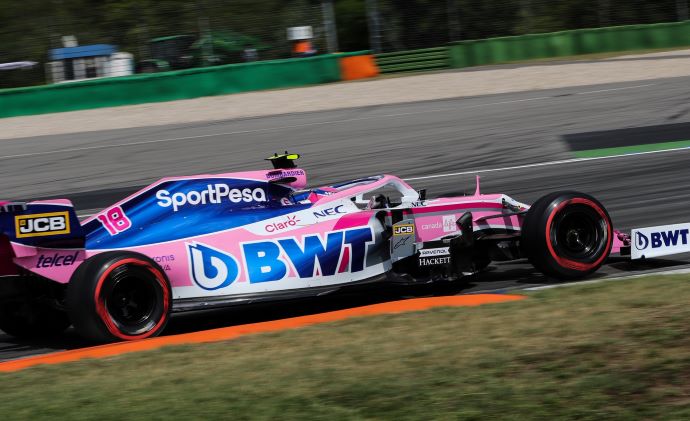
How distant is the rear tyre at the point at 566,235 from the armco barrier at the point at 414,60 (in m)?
19.0

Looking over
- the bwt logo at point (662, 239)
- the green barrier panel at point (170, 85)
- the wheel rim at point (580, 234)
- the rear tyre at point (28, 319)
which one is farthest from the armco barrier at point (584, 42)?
the rear tyre at point (28, 319)

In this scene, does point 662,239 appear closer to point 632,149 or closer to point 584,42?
point 632,149

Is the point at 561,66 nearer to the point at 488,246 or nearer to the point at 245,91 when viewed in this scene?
the point at 245,91

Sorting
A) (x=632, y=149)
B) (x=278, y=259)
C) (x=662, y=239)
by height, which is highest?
(x=632, y=149)

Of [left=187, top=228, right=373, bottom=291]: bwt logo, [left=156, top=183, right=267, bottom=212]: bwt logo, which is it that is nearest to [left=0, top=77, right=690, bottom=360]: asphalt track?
[left=187, top=228, right=373, bottom=291]: bwt logo

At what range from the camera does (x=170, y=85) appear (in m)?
25.0

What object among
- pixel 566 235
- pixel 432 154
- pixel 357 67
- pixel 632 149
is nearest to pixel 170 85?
pixel 357 67

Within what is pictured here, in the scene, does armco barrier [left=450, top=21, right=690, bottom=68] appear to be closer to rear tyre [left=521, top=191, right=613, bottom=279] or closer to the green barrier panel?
the green barrier panel

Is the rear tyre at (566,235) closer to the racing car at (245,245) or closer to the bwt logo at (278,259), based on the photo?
the racing car at (245,245)

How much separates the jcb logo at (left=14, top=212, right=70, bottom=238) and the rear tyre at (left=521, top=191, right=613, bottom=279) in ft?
12.1

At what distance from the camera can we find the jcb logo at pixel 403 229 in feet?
27.6

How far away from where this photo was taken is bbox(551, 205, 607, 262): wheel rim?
848cm

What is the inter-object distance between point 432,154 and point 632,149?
9.85ft

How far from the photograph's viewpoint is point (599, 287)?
766cm
